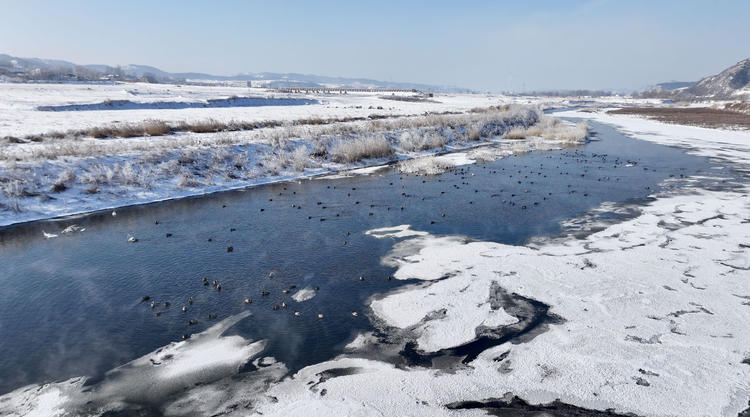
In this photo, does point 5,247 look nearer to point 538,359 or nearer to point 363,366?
point 363,366

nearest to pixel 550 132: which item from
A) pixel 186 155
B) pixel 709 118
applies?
pixel 186 155

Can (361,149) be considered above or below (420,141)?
below

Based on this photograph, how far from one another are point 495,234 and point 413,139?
70.6ft

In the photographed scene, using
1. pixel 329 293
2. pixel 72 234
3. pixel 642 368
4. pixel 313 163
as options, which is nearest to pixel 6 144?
pixel 72 234

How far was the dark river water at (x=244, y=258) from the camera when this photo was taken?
28.8 ft

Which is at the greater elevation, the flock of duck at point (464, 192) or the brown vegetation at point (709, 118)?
the brown vegetation at point (709, 118)

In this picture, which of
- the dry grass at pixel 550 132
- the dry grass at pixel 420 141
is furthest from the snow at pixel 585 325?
the dry grass at pixel 550 132

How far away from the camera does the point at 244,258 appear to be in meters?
13.1

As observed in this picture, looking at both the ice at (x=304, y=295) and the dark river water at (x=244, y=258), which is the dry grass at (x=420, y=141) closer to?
the dark river water at (x=244, y=258)

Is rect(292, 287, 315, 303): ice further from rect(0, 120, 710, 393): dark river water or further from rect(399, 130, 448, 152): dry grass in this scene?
rect(399, 130, 448, 152): dry grass

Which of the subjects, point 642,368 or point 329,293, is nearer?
point 642,368

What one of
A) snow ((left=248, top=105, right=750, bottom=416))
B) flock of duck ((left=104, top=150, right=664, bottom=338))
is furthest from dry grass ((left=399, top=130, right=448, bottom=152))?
snow ((left=248, top=105, right=750, bottom=416))

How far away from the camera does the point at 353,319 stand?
946 cm

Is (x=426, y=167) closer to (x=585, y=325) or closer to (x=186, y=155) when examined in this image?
(x=186, y=155)
